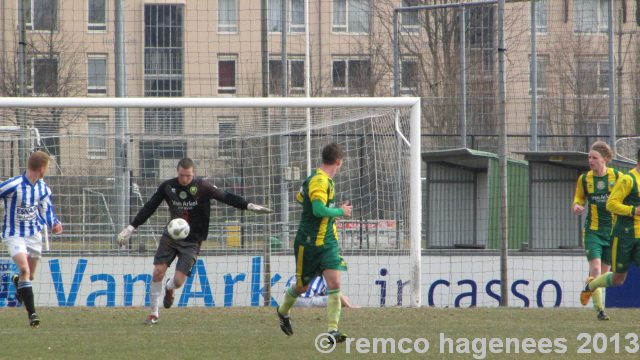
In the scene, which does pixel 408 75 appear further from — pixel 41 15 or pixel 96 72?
pixel 41 15

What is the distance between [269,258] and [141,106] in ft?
8.89

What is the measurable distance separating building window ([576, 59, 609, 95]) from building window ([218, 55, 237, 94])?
6712mm

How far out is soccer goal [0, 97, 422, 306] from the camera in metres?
14.1

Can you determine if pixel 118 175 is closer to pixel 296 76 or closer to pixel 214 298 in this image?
pixel 214 298

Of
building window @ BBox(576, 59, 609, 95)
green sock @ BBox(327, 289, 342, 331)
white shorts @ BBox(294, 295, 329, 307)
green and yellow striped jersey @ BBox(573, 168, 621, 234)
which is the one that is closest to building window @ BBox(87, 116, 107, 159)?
white shorts @ BBox(294, 295, 329, 307)

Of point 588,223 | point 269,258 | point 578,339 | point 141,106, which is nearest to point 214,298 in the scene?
point 269,258

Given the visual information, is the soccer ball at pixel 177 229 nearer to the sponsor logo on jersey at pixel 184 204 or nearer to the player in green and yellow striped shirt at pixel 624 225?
the sponsor logo on jersey at pixel 184 204

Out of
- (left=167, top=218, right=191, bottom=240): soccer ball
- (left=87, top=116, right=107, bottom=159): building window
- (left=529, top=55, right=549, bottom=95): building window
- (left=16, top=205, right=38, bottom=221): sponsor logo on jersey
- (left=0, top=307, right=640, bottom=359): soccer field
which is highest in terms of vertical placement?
(left=529, top=55, right=549, bottom=95): building window

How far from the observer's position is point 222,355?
8336mm

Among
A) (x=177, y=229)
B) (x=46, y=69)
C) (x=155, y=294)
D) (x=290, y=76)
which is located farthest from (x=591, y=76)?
(x=155, y=294)

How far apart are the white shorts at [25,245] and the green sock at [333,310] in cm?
356

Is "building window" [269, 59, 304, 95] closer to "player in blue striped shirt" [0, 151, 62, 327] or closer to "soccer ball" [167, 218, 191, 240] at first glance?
"soccer ball" [167, 218, 191, 240]

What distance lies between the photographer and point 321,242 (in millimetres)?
9125

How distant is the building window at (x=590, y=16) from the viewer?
18016 mm
